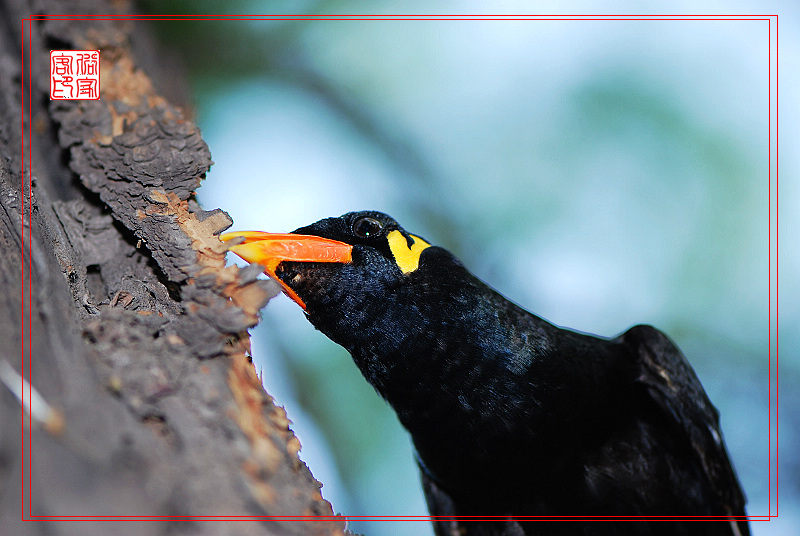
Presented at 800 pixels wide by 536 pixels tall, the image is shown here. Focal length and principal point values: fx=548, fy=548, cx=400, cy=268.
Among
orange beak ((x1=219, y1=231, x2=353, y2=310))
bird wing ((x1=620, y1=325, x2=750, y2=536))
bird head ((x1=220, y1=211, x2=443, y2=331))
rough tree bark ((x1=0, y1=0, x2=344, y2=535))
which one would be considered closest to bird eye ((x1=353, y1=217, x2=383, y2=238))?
bird head ((x1=220, y1=211, x2=443, y2=331))

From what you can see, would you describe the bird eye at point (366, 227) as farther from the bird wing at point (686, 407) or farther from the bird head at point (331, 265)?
the bird wing at point (686, 407)

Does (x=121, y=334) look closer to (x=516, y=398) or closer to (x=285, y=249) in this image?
(x=285, y=249)

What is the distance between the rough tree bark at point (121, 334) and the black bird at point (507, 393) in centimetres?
43

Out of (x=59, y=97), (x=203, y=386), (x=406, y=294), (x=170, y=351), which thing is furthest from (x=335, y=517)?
(x=59, y=97)

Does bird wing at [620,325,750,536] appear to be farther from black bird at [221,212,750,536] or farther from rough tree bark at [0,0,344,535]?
rough tree bark at [0,0,344,535]

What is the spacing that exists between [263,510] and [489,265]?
4.69m

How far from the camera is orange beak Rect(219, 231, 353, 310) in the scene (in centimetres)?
215

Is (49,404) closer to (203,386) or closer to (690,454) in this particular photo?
(203,386)

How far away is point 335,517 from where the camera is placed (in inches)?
62.4

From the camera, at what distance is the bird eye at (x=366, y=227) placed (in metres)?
2.47

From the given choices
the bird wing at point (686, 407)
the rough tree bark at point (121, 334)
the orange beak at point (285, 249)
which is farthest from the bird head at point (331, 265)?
the bird wing at point (686, 407)

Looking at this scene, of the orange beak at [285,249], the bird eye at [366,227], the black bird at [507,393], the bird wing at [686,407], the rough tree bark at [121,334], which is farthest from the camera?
the bird wing at [686,407]

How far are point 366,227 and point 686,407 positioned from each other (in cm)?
199

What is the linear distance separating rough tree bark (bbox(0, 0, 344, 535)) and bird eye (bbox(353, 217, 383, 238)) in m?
0.64
